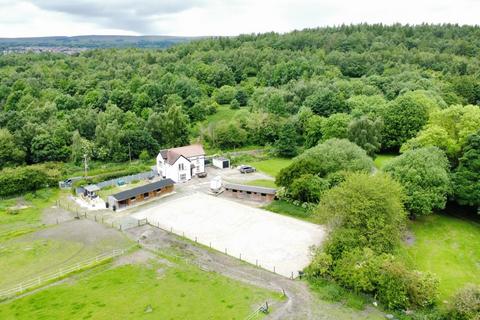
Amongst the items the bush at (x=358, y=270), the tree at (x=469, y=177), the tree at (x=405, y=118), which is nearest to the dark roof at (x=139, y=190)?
the bush at (x=358, y=270)

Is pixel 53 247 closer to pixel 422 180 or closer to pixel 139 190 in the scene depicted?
pixel 139 190

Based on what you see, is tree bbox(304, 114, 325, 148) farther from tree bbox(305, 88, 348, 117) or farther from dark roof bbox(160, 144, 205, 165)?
dark roof bbox(160, 144, 205, 165)

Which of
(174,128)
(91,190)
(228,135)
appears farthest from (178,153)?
(228,135)

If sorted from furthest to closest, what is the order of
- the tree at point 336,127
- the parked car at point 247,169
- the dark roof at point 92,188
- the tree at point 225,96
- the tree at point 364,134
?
the tree at point 225,96 < the tree at point 336,127 < the parked car at point 247,169 < the tree at point 364,134 < the dark roof at point 92,188

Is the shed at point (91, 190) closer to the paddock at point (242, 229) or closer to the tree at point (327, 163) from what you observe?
the paddock at point (242, 229)


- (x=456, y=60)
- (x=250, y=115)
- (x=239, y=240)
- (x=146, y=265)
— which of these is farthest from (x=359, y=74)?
(x=146, y=265)
